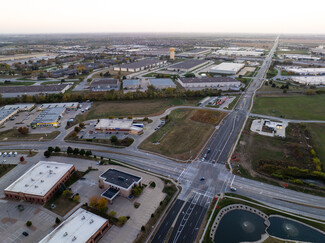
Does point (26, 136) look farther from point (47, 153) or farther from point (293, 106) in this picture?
point (293, 106)

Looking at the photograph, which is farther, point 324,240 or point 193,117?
point 193,117

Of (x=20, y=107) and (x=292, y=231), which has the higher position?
(x=20, y=107)

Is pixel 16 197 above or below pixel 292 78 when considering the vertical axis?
below

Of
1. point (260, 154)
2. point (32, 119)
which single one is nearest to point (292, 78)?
point (260, 154)

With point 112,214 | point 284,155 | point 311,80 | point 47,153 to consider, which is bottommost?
point 112,214

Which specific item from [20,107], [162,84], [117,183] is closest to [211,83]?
[162,84]

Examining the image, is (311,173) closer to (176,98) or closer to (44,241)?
(44,241)

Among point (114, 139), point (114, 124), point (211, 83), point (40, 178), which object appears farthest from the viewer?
point (211, 83)
